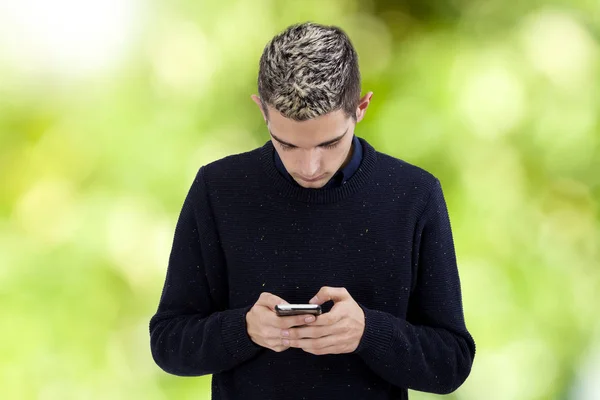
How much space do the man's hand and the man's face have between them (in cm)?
17

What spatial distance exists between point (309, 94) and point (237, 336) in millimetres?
361

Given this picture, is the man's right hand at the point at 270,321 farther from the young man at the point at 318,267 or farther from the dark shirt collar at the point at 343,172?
the dark shirt collar at the point at 343,172

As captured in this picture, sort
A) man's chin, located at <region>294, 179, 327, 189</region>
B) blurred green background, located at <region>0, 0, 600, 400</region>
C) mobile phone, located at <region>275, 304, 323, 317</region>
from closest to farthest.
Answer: mobile phone, located at <region>275, 304, 323, 317</region>
man's chin, located at <region>294, 179, 327, 189</region>
blurred green background, located at <region>0, 0, 600, 400</region>

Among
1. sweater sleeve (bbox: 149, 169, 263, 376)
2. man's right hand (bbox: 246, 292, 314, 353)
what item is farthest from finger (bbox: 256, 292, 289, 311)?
sweater sleeve (bbox: 149, 169, 263, 376)

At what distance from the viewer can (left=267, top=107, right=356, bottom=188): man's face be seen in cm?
115

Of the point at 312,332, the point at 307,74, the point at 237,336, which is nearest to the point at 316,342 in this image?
the point at 312,332

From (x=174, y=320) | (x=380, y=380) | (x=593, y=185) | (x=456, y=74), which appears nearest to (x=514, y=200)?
(x=593, y=185)

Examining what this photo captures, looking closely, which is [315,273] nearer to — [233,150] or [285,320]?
[285,320]

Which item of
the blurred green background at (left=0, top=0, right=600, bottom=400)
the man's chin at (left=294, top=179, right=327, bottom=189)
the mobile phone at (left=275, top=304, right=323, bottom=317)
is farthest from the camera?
the blurred green background at (left=0, top=0, right=600, bottom=400)

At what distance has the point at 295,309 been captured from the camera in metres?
1.12

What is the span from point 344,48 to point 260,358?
1.57ft

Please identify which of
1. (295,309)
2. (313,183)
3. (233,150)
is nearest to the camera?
(295,309)

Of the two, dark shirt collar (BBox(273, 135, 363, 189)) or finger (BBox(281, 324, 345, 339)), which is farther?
dark shirt collar (BBox(273, 135, 363, 189))

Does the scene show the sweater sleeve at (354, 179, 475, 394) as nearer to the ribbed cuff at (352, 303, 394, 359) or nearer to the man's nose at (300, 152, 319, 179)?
the ribbed cuff at (352, 303, 394, 359)
